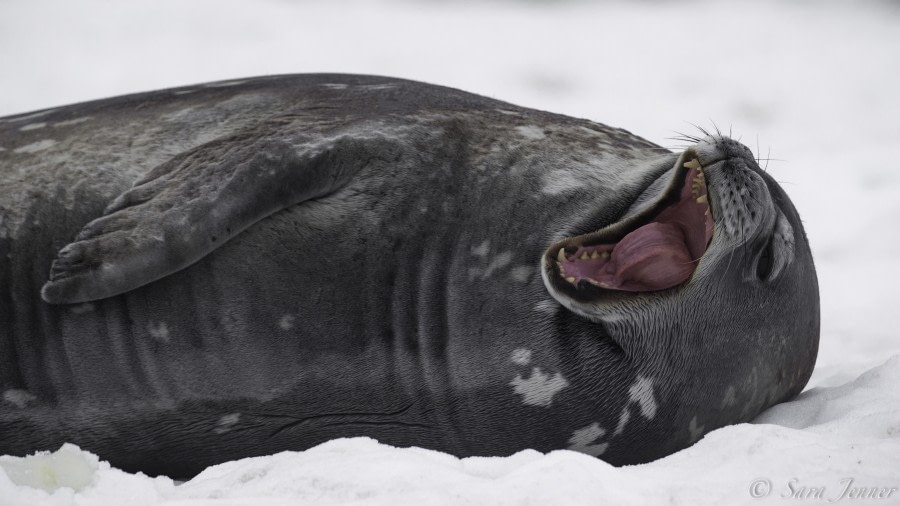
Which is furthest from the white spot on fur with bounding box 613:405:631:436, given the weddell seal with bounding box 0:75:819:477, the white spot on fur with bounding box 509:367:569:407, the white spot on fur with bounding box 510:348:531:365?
the white spot on fur with bounding box 510:348:531:365

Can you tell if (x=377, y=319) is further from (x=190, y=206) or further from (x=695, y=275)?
(x=695, y=275)

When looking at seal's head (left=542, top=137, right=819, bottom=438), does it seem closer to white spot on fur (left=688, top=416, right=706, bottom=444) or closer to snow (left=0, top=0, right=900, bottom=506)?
white spot on fur (left=688, top=416, right=706, bottom=444)

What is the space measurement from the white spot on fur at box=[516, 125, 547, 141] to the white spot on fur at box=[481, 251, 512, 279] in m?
0.40

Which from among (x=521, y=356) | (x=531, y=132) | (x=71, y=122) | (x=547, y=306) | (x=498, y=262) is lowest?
(x=521, y=356)

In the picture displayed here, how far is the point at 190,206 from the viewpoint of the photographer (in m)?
2.46

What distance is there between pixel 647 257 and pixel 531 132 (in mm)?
538

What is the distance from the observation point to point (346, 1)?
25.7ft

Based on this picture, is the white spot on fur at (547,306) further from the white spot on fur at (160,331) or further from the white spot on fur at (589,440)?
the white spot on fur at (160,331)

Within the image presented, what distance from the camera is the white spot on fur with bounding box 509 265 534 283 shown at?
2.59 m

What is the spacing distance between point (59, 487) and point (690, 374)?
4.79 feet

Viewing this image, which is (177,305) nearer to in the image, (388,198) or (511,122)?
(388,198)

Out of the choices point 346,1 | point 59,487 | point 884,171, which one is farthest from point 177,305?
point 346,1

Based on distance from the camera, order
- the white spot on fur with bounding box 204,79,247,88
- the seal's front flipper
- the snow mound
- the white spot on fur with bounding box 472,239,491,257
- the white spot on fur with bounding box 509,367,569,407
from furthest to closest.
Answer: the white spot on fur with bounding box 204,79,247,88 → the white spot on fur with bounding box 472,239,491,257 → the white spot on fur with bounding box 509,367,569,407 → the seal's front flipper → the snow mound

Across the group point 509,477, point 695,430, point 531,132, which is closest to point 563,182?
point 531,132
